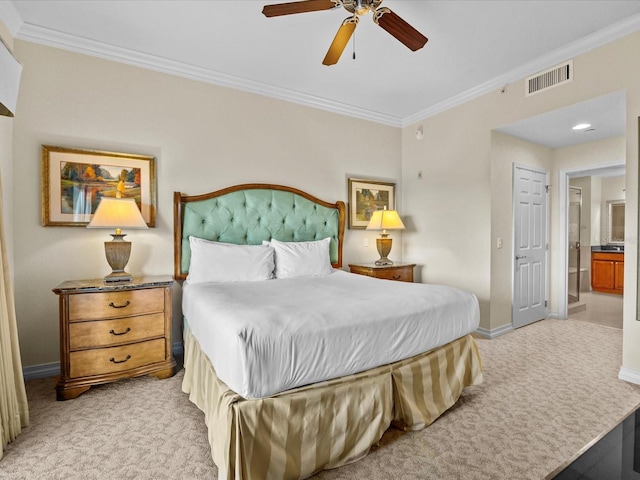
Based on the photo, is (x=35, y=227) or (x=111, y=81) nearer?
(x=35, y=227)

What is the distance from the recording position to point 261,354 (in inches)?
58.2

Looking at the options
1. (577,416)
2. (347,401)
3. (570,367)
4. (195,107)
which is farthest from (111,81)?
(570,367)

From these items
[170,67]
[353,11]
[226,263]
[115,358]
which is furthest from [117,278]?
[353,11]

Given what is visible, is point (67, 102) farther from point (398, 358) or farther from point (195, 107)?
point (398, 358)

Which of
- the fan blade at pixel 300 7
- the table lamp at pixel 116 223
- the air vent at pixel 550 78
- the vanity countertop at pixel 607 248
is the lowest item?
the vanity countertop at pixel 607 248

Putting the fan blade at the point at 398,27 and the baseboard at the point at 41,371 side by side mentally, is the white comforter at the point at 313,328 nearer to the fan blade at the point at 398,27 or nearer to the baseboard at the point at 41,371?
the baseboard at the point at 41,371

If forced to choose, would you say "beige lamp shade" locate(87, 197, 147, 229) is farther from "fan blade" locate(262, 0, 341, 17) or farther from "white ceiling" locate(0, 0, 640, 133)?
"fan blade" locate(262, 0, 341, 17)

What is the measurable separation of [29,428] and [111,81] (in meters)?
2.91

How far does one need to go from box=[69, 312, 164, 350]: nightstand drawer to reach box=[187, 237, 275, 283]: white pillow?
19.5 inches

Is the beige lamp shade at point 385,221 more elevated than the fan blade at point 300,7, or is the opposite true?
the fan blade at point 300,7

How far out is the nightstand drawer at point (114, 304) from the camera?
8.07ft

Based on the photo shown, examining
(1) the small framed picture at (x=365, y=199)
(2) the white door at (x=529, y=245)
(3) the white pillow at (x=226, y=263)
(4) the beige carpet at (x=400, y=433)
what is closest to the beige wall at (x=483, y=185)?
(2) the white door at (x=529, y=245)

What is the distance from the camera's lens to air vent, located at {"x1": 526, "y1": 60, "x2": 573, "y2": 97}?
3.13 m

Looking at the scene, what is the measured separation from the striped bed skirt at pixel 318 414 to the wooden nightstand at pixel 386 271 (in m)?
1.77
